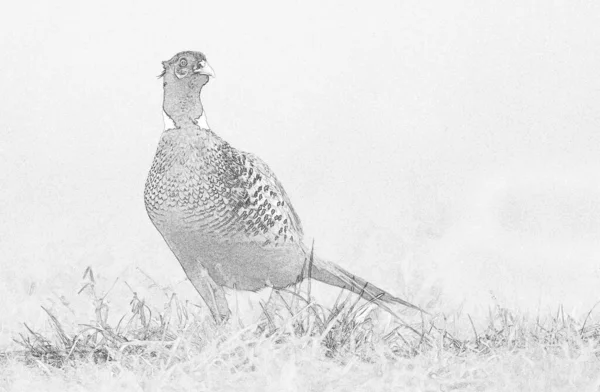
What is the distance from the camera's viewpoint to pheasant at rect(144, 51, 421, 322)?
4.68 meters

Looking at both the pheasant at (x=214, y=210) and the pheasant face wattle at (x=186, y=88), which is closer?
the pheasant at (x=214, y=210)

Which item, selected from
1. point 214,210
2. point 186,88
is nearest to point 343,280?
point 214,210

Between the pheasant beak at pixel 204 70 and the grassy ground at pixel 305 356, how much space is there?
129 centimetres

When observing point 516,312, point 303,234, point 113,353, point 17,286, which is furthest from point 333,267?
point 17,286

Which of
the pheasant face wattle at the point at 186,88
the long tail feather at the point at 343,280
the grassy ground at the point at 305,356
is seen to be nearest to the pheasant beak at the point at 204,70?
the pheasant face wattle at the point at 186,88

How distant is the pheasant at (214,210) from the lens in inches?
184

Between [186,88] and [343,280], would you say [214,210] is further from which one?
[343,280]

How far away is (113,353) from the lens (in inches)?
153

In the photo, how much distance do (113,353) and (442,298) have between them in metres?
2.27

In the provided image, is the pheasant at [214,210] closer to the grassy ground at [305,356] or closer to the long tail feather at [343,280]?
the long tail feather at [343,280]

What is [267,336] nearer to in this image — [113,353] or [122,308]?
[113,353]

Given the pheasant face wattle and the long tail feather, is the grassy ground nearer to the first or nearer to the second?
the long tail feather

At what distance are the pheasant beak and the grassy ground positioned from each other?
4.25 ft

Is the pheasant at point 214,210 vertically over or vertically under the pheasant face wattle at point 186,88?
under
